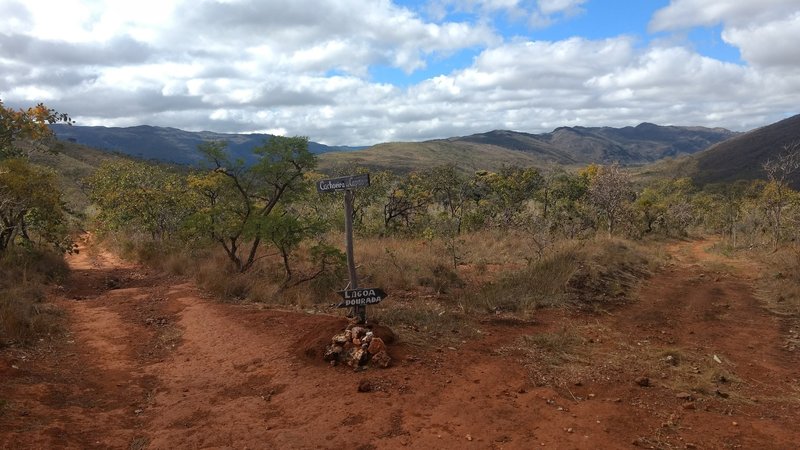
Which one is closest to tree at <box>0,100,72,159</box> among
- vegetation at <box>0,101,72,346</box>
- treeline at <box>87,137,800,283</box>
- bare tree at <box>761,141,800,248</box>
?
vegetation at <box>0,101,72,346</box>

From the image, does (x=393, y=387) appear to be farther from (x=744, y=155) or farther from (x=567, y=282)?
(x=744, y=155)

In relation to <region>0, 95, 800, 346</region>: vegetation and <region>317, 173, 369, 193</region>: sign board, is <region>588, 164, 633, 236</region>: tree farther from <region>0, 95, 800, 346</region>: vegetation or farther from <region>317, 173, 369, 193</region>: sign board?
<region>317, 173, 369, 193</region>: sign board

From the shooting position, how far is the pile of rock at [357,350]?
263 inches

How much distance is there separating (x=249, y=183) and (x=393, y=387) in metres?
7.68

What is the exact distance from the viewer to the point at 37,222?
12852 millimetres

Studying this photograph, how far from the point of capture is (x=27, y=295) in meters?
9.80

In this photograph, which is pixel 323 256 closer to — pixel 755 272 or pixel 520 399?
pixel 520 399

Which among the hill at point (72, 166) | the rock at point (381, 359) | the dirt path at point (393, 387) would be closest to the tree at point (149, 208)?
the hill at point (72, 166)

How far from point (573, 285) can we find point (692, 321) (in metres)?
2.56

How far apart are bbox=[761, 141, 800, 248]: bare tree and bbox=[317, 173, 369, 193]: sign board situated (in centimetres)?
1856

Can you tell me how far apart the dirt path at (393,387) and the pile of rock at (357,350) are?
172mm

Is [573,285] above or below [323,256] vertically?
below

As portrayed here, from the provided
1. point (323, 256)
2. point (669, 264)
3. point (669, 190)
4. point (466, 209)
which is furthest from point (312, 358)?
point (669, 190)

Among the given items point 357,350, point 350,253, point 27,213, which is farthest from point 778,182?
point 27,213
